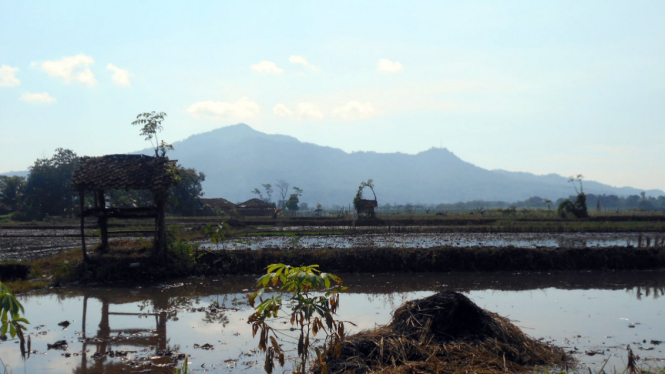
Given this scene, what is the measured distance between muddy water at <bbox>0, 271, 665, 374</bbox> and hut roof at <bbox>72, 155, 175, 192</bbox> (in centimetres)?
289

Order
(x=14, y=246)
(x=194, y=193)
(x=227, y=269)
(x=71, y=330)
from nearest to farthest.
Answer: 1. (x=71, y=330)
2. (x=227, y=269)
3. (x=14, y=246)
4. (x=194, y=193)

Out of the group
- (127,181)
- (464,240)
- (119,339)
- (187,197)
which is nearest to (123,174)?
(127,181)

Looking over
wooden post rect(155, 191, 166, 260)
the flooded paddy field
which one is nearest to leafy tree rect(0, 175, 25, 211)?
the flooded paddy field

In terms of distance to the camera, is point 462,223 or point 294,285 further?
point 462,223

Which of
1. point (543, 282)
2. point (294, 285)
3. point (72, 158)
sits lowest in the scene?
point (543, 282)

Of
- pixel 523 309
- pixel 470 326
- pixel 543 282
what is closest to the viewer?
pixel 470 326

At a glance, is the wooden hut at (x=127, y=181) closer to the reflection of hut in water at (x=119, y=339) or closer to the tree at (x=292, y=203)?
the reflection of hut in water at (x=119, y=339)

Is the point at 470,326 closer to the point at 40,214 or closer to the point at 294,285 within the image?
the point at 294,285

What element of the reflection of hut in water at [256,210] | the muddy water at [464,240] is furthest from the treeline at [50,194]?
the muddy water at [464,240]

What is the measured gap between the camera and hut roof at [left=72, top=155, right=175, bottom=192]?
13445 millimetres

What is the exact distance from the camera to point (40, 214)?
4700cm

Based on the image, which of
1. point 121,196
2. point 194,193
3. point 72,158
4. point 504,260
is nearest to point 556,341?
point 504,260

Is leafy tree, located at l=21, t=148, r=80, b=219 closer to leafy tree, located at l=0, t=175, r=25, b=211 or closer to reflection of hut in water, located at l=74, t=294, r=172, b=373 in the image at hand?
leafy tree, located at l=0, t=175, r=25, b=211

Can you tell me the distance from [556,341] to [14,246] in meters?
23.2
